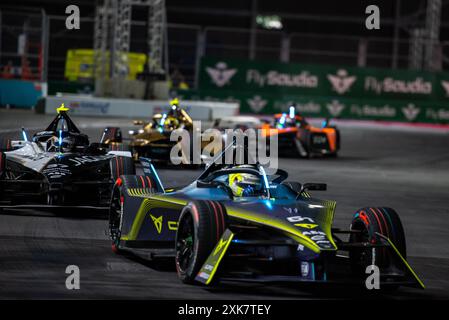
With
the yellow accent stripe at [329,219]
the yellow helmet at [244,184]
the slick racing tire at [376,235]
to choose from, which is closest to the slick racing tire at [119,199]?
the yellow helmet at [244,184]

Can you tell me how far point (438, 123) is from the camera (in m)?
45.9

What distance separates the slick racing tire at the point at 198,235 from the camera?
28.7 ft

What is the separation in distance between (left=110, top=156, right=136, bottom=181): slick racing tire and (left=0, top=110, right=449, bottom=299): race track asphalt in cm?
63

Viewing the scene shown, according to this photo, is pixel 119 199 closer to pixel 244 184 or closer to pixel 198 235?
pixel 244 184

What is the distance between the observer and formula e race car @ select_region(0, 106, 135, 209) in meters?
13.5

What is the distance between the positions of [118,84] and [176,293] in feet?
110

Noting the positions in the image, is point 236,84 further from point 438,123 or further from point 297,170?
point 297,170

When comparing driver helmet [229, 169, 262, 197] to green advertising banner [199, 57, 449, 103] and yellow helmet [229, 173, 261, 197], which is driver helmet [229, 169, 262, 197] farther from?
green advertising banner [199, 57, 449, 103]

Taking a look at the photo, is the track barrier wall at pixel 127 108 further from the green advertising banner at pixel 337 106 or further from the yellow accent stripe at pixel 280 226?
the yellow accent stripe at pixel 280 226

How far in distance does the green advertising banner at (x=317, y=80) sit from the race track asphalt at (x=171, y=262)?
20587 mm

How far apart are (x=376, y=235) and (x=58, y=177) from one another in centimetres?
554

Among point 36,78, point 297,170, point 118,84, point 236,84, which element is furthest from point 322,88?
point 297,170

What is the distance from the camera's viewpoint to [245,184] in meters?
10.2
